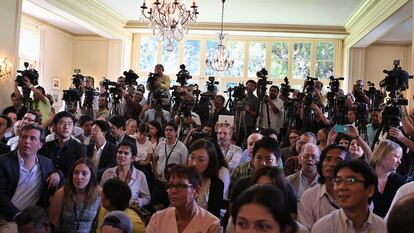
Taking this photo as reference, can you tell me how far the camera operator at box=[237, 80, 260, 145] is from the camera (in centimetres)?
625

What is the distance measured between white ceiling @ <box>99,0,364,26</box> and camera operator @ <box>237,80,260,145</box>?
3558mm

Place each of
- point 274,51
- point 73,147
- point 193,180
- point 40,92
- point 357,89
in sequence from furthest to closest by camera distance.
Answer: point 274,51 < point 357,89 < point 40,92 < point 73,147 < point 193,180

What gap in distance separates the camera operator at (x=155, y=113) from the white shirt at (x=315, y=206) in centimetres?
363

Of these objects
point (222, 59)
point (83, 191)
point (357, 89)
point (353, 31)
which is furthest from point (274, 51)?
point (83, 191)

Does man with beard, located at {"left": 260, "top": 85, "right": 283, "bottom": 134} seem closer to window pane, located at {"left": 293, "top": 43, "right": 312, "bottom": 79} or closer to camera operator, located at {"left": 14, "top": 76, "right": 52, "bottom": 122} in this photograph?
camera operator, located at {"left": 14, "top": 76, "right": 52, "bottom": 122}

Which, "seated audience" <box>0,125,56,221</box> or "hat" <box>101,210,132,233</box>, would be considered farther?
"seated audience" <box>0,125,56,221</box>

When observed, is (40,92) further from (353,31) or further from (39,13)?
(353,31)

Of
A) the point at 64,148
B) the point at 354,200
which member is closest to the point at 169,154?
the point at 64,148

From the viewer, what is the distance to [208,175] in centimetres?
312

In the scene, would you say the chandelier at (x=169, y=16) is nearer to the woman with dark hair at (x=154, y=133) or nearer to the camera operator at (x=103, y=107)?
the camera operator at (x=103, y=107)

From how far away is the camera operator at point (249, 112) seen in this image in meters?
6.25


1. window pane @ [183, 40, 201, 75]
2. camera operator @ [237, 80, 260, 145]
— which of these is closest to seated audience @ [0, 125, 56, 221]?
camera operator @ [237, 80, 260, 145]

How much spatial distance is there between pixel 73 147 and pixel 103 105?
112 inches

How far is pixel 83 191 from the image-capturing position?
301cm
